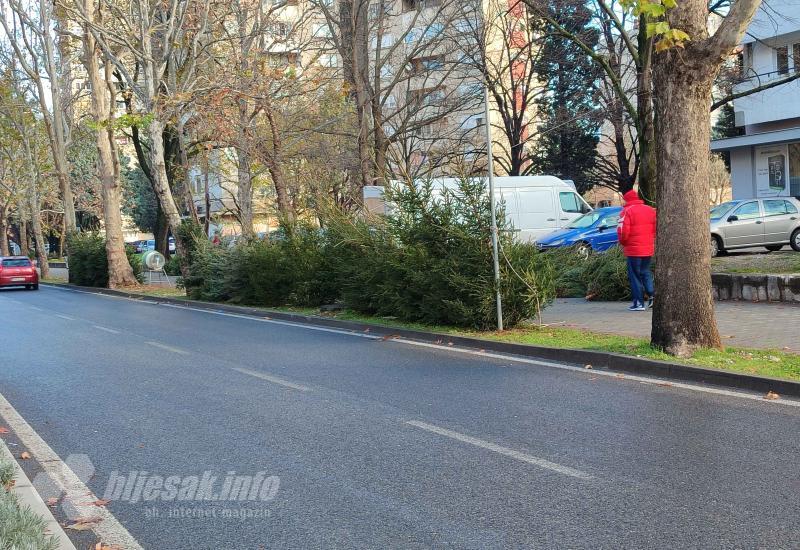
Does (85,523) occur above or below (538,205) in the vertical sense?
below

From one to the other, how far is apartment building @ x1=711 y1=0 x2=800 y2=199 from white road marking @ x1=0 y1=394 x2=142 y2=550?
27.9 m

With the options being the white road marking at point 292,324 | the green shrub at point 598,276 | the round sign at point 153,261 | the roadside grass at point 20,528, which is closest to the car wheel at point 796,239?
the green shrub at point 598,276

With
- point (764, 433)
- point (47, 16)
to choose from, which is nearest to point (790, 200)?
point (764, 433)

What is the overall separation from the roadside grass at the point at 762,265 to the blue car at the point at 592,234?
482 cm

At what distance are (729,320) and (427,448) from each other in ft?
25.7

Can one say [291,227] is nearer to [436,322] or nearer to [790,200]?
[436,322]

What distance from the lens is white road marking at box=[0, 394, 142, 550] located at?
4781 mm

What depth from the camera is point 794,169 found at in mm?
31016

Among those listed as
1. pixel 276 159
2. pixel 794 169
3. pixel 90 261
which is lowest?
pixel 90 261

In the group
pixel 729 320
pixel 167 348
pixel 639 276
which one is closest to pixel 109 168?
pixel 167 348

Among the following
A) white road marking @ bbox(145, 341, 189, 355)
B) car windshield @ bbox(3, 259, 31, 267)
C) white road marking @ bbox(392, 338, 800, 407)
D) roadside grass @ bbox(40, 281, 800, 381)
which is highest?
car windshield @ bbox(3, 259, 31, 267)

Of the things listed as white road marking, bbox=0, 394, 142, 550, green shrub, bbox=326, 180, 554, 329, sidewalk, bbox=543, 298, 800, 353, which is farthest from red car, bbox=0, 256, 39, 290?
white road marking, bbox=0, 394, 142, 550

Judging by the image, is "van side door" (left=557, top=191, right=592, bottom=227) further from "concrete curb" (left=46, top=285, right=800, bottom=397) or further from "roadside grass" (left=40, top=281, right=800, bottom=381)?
"roadside grass" (left=40, top=281, right=800, bottom=381)

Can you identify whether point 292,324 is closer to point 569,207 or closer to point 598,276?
point 598,276
